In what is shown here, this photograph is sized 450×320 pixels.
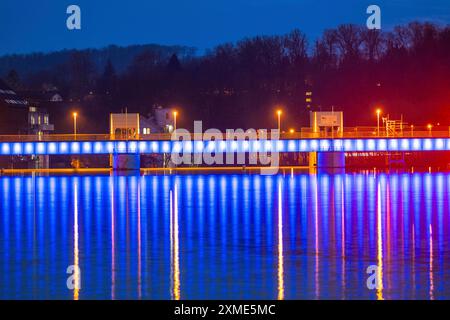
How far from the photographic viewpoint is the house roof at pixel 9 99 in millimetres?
129375

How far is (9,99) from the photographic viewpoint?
13188cm

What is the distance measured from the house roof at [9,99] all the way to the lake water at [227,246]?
6825 centimetres

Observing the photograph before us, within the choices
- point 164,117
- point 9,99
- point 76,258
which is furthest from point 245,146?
point 76,258

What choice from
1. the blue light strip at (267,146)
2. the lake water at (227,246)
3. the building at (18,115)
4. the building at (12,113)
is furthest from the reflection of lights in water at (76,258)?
the building at (18,115)

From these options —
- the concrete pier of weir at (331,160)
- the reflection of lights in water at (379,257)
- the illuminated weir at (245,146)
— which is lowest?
the reflection of lights in water at (379,257)

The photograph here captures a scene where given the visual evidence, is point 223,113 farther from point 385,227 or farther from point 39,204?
point 385,227

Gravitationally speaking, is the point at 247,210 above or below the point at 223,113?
below

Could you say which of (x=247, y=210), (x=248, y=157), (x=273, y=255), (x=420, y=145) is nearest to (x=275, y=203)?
(x=247, y=210)

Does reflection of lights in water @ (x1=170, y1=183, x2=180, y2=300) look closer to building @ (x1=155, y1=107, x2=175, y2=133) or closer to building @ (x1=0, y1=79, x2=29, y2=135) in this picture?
building @ (x1=0, y1=79, x2=29, y2=135)

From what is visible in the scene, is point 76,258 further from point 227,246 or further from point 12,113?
point 12,113

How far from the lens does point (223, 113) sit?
17012cm

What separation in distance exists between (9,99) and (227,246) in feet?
332

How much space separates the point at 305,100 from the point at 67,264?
136m

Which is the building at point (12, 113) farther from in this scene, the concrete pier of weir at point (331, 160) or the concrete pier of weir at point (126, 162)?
the concrete pier of weir at point (331, 160)
